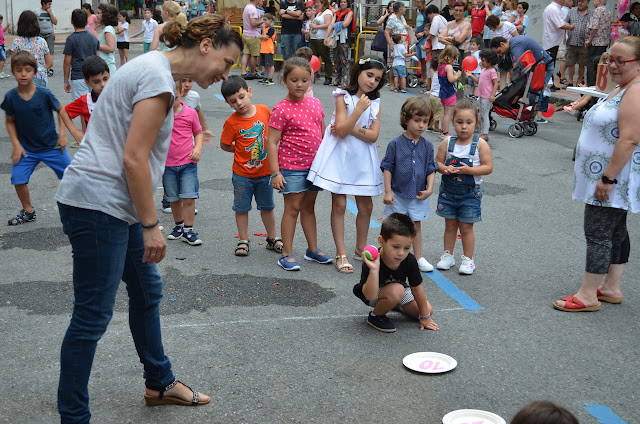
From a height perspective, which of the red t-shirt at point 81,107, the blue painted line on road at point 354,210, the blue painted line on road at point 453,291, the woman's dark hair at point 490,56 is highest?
the woman's dark hair at point 490,56

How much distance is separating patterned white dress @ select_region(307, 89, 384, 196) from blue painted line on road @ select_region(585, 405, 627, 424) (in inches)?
98.1

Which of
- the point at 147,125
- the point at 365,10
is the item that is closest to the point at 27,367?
the point at 147,125

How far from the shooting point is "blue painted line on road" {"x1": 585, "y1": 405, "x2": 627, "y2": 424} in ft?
11.8

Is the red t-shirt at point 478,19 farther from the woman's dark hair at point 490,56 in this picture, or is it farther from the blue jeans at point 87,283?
the blue jeans at point 87,283

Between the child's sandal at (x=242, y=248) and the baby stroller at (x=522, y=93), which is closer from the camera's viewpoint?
the child's sandal at (x=242, y=248)

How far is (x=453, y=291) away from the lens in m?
5.38

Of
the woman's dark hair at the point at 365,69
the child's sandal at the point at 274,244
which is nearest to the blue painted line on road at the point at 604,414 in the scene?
the woman's dark hair at the point at 365,69

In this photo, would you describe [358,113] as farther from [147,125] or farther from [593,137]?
[147,125]

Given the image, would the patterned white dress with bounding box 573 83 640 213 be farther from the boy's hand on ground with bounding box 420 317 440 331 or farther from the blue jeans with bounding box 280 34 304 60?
the blue jeans with bounding box 280 34 304 60

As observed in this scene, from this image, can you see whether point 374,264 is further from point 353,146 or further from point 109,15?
point 109,15

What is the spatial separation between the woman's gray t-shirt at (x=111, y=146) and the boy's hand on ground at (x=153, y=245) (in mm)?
132

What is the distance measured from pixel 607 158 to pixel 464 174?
1.13 meters

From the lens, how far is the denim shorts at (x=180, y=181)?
625 centimetres

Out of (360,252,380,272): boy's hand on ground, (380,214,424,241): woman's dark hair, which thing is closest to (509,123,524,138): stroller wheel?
(380,214,424,241): woman's dark hair
